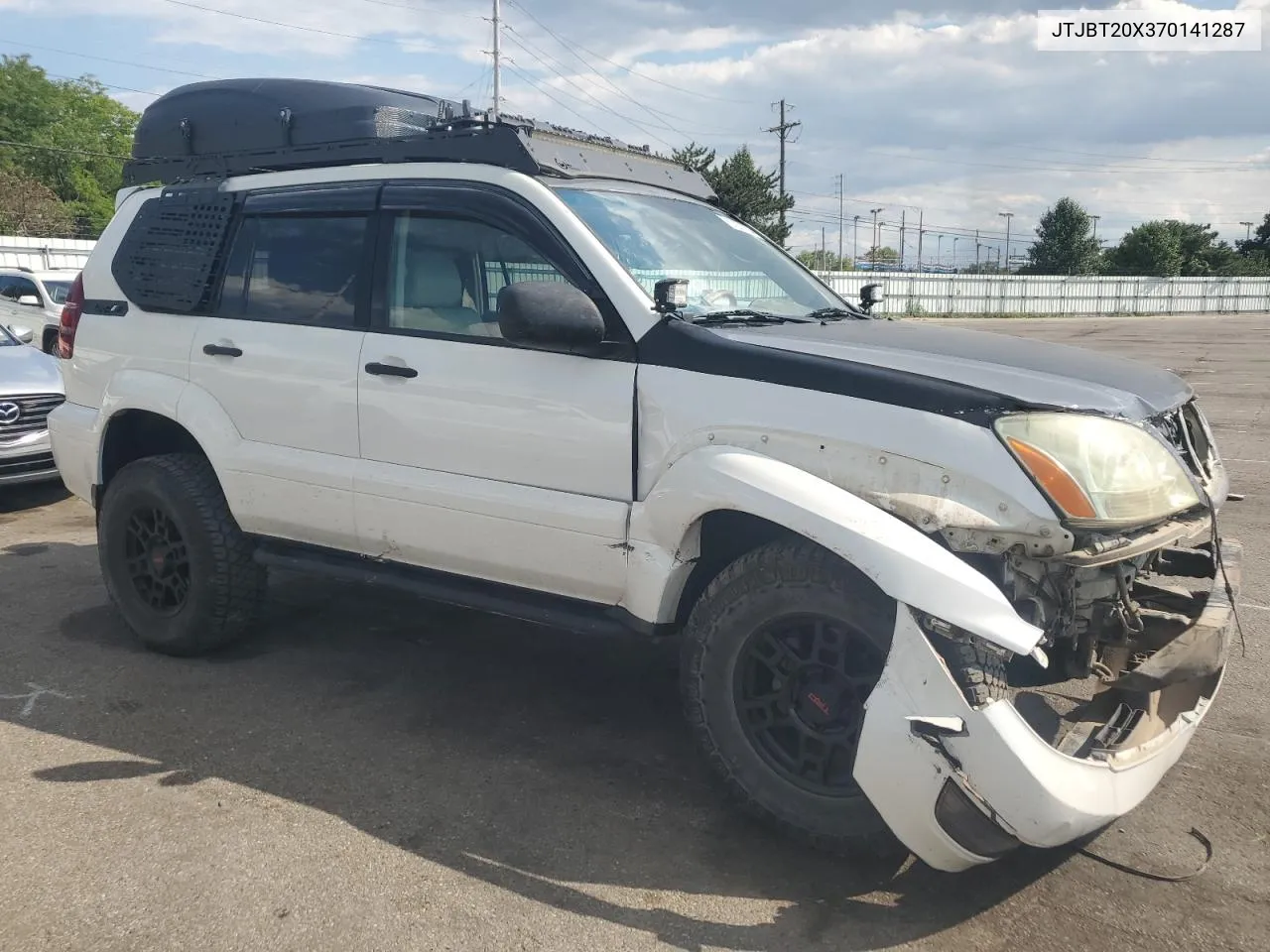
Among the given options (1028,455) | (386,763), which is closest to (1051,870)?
(1028,455)

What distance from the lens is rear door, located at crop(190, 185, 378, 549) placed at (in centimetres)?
404

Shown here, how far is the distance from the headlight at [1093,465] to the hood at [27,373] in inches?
288

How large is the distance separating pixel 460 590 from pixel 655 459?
3.25 feet

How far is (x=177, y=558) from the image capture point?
4.60 m

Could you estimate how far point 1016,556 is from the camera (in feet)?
9.02

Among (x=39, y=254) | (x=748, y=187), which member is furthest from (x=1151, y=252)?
(x=39, y=254)

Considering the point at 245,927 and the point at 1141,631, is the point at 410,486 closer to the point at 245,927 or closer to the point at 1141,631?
the point at 245,927

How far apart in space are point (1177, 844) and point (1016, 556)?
1180 mm

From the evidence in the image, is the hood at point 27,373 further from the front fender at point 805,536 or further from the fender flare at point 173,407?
the front fender at point 805,536

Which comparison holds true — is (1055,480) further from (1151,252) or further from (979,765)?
(1151,252)

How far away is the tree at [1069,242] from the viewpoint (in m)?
67.5

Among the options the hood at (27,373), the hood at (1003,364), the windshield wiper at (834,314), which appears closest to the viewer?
the hood at (1003,364)

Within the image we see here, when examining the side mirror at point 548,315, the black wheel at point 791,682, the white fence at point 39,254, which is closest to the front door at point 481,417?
the side mirror at point 548,315

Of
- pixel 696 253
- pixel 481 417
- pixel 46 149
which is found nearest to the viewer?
pixel 481 417
